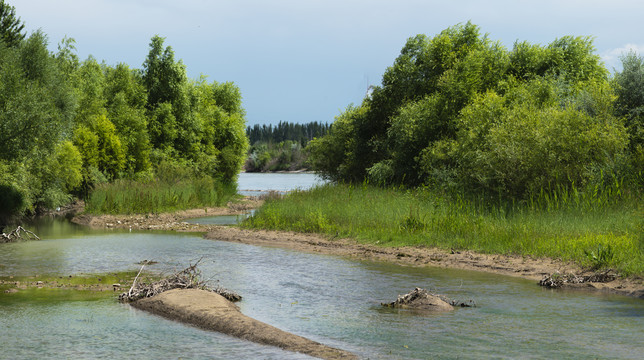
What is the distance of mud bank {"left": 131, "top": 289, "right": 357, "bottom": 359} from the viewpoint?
10.8 m

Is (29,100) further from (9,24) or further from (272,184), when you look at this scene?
(272,184)

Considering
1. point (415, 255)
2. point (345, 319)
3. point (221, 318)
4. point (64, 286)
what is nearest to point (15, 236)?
point (64, 286)

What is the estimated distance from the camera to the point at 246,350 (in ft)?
35.0

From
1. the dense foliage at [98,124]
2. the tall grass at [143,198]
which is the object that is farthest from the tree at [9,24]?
the tall grass at [143,198]

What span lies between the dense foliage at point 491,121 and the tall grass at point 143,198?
1349 cm

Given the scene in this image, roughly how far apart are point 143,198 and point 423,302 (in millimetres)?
33249

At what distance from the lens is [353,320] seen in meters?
13.1

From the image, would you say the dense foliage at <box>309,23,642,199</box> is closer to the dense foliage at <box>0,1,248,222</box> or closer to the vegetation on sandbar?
the vegetation on sandbar

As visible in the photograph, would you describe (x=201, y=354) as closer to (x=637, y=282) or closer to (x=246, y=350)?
(x=246, y=350)

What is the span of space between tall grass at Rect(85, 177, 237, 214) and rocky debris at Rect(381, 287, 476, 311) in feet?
105

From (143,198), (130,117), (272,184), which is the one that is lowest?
(143,198)

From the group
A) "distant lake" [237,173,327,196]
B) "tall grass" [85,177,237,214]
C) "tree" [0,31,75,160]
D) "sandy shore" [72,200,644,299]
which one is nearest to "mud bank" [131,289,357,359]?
"sandy shore" [72,200,644,299]

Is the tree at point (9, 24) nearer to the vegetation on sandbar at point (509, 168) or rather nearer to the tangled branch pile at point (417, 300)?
the vegetation on sandbar at point (509, 168)

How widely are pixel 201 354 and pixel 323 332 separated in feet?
8.62
